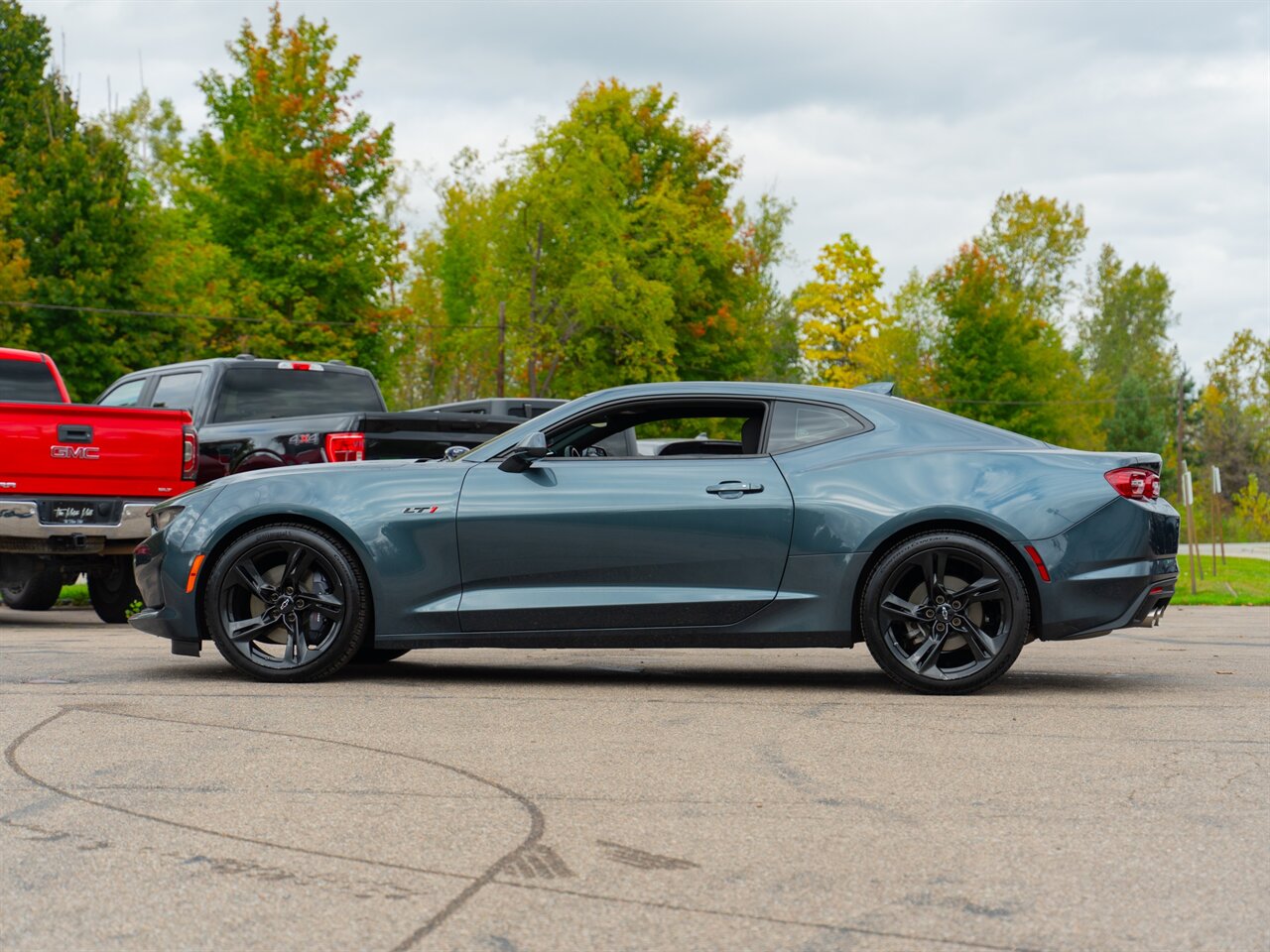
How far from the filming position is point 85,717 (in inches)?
255

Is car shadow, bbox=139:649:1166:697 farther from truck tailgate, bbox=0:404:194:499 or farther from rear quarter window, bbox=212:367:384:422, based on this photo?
rear quarter window, bbox=212:367:384:422

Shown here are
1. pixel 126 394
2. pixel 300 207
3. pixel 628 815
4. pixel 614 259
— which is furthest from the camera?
pixel 614 259

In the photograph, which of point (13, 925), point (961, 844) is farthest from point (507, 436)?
point (13, 925)

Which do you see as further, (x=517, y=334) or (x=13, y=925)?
(x=517, y=334)

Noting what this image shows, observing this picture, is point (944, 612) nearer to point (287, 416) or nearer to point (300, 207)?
point (287, 416)

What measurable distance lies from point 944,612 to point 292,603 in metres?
3.23

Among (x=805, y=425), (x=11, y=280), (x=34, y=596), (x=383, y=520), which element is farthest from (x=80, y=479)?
(x=11, y=280)

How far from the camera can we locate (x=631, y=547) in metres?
7.35

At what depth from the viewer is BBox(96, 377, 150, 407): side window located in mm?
14648

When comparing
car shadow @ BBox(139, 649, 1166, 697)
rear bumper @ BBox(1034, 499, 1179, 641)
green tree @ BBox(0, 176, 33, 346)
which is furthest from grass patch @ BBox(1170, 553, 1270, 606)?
green tree @ BBox(0, 176, 33, 346)

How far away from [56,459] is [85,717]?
5.35 m

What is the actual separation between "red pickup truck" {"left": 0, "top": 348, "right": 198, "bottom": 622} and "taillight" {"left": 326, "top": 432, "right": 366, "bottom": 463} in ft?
3.42

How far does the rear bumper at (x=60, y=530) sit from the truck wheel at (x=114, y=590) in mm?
613

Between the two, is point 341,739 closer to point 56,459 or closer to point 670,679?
point 670,679
